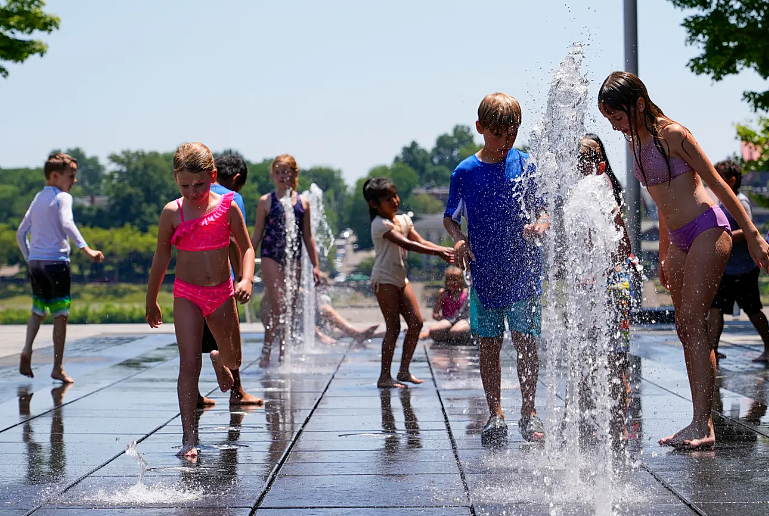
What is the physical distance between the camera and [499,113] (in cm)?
544

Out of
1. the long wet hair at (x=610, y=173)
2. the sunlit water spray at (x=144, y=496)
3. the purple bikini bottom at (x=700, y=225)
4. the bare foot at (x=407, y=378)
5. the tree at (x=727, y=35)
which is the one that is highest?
the tree at (x=727, y=35)

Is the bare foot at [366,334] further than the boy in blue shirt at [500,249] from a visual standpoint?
Yes

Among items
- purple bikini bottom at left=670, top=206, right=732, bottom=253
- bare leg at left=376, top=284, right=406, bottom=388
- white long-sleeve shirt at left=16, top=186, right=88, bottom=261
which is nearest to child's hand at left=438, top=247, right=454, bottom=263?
bare leg at left=376, top=284, right=406, bottom=388

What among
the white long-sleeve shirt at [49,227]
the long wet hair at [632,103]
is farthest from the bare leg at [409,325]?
the long wet hair at [632,103]

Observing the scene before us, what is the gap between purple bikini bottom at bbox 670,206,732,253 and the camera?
519cm

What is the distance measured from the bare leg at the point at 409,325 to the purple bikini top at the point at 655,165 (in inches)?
111

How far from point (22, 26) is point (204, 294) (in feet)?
55.9

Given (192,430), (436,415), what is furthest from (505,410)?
(192,430)

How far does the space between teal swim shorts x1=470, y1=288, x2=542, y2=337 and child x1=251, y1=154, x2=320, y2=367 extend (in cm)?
372

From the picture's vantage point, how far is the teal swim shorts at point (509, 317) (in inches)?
215

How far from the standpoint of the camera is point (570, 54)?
17.5 feet

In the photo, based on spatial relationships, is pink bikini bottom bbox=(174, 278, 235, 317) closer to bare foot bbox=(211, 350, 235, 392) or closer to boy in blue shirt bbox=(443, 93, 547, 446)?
bare foot bbox=(211, 350, 235, 392)

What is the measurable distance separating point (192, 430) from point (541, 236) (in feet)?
6.33

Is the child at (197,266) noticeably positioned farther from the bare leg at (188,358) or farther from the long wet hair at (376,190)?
the long wet hair at (376,190)
